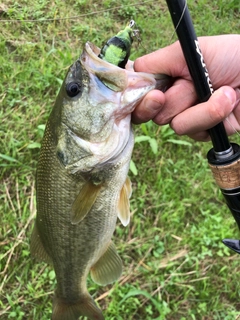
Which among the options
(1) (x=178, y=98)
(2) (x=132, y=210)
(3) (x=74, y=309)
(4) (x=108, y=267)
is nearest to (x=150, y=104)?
(1) (x=178, y=98)

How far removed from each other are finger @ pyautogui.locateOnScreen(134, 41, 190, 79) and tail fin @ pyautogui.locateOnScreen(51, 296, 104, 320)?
1.20 meters

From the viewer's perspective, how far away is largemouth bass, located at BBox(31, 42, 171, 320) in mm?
1481

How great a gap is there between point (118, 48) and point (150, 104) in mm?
227

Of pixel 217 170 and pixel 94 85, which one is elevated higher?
pixel 94 85

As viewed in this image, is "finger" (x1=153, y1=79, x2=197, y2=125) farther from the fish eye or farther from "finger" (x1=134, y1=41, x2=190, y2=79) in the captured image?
the fish eye

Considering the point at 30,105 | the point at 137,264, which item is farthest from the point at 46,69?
the point at 137,264

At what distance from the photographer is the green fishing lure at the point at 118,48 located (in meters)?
1.41

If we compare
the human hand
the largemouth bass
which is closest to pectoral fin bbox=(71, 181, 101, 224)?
the largemouth bass

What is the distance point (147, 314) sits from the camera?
279cm

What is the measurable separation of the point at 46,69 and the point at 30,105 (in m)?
0.36

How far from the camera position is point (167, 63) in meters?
1.61

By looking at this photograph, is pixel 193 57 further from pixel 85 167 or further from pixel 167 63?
pixel 85 167

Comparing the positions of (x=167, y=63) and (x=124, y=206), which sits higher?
(x=167, y=63)

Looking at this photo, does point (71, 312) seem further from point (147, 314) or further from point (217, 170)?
point (217, 170)
